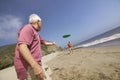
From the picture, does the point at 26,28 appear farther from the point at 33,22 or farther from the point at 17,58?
the point at 17,58

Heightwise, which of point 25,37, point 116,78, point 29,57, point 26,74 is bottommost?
point 116,78

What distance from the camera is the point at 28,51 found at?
83.5 inches

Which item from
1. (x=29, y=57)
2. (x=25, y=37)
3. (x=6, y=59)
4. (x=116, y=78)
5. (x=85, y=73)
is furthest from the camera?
(x=6, y=59)

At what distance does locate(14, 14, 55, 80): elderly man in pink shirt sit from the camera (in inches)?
81.3

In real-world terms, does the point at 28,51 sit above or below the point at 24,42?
below

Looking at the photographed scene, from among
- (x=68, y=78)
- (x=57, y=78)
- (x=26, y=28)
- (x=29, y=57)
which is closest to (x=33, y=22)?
(x=26, y=28)

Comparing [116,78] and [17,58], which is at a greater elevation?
[17,58]

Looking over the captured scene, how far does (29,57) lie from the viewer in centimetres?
208

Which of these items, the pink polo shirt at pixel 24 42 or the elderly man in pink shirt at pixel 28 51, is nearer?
the elderly man in pink shirt at pixel 28 51

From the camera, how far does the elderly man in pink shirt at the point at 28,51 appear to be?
2.06m

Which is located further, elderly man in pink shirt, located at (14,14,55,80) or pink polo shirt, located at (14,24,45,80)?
pink polo shirt, located at (14,24,45,80)

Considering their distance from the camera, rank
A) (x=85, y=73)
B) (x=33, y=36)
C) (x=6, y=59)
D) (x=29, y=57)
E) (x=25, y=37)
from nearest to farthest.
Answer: (x=29, y=57), (x=25, y=37), (x=33, y=36), (x=85, y=73), (x=6, y=59)

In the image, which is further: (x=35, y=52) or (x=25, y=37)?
(x=35, y=52)

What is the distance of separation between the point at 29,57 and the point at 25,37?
31 centimetres
